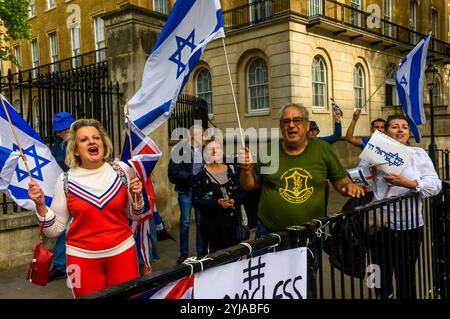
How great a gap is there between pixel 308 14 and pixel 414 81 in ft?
44.4

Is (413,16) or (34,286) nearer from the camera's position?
(34,286)

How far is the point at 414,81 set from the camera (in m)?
6.75

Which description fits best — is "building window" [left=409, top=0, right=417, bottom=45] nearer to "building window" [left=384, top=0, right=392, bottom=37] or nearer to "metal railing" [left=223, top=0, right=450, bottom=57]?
"building window" [left=384, top=0, right=392, bottom=37]

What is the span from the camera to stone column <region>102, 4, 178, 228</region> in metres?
7.29

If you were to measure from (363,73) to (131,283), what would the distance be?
21986 mm

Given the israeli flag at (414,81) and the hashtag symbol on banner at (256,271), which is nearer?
the hashtag symbol on banner at (256,271)

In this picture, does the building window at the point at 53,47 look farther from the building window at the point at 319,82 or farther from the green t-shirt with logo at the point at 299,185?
the green t-shirt with logo at the point at 299,185

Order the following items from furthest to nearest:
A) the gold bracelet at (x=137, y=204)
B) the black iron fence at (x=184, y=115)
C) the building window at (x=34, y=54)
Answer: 1. the building window at (x=34, y=54)
2. the black iron fence at (x=184, y=115)
3. the gold bracelet at (x=137, y=204)

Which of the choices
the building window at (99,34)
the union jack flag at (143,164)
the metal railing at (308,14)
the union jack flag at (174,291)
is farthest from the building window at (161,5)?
the union jack flag at (174,291)

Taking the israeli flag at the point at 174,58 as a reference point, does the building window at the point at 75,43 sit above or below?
above

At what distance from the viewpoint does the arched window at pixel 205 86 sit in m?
21.3

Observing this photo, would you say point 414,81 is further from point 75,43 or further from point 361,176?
point 75,43

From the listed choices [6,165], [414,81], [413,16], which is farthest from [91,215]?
[413,16]

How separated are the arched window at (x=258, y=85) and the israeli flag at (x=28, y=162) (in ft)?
50.7
